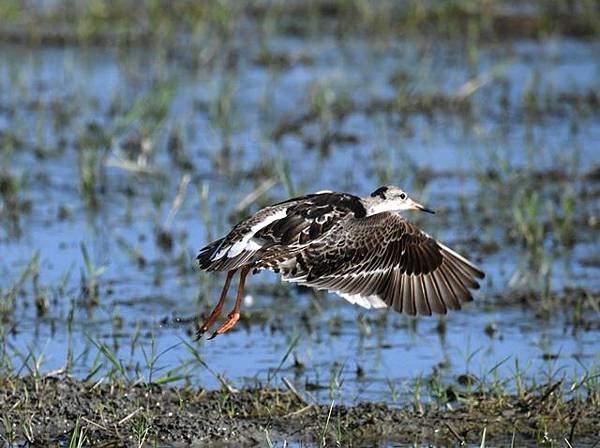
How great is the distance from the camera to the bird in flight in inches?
297

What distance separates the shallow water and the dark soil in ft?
0.68

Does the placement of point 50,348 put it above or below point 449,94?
below

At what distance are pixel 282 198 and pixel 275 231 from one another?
12.8 feet

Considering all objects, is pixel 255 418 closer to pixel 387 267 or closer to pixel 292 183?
pixel 387 267

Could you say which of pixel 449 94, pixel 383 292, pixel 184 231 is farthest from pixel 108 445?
pixel 449 94

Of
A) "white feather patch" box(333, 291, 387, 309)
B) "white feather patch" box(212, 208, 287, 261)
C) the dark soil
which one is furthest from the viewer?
"white feather patch" box(333, 291, 387, 309)

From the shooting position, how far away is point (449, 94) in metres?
14.5

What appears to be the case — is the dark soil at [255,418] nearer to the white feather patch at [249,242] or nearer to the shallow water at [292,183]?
the shallow water at [292,183]

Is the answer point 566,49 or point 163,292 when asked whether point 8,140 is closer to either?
point 163,292

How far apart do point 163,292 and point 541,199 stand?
3259mm

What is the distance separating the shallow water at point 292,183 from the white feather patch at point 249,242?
1.84ft

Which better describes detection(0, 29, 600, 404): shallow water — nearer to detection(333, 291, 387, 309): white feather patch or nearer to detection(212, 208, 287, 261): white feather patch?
detection(333, 291, 387, 309): white feather patch

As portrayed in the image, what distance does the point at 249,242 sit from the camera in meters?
7.53

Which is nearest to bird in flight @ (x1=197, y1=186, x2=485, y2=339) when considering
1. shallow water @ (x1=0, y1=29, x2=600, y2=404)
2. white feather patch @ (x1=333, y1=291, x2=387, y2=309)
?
white feather patch @ (x1=333, y1=291, x2=387, y2=309)
